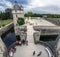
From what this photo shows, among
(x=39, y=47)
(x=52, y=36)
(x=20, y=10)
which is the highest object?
(x=20, y=10)

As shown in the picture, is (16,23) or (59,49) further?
(16,23)

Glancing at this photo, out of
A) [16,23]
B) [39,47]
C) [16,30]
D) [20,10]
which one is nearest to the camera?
[39,47]

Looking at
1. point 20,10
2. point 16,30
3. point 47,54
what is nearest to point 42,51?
point 47,54

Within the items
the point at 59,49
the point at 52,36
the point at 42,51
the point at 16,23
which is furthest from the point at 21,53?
the point at 16,23

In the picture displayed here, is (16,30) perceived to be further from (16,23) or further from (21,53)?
(21,53)

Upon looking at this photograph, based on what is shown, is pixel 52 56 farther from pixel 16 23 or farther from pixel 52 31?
pixel 16 23

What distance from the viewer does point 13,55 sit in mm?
15891

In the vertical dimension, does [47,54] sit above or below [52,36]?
above

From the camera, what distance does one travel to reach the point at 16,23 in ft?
117

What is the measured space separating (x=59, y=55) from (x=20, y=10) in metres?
25.4

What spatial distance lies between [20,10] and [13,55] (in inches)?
931

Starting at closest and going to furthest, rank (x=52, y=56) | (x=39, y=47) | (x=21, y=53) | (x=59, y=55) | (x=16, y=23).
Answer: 1. (x=59, y=55)
2. (x=52, y=56)
3. (x=21, y=53)
4. (x=39, y=47)
5. (x=16, y=23)

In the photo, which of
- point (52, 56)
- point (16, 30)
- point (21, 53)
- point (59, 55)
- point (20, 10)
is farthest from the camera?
point (20, 10)

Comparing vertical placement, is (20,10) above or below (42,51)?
above
